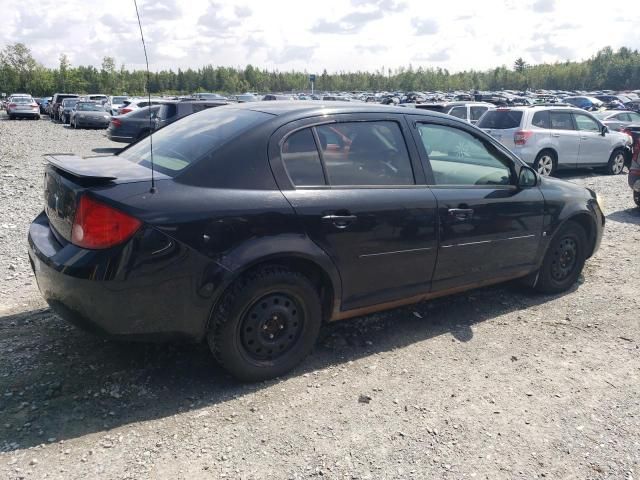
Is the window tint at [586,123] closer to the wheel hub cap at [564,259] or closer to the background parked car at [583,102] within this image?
the wheel hub cap at [564,259]

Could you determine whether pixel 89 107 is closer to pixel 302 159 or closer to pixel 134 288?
pixel 302 159

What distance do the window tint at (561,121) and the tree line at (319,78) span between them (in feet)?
190

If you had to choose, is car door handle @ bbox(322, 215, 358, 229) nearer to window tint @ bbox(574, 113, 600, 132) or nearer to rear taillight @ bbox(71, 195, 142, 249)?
rear taillight @ bbox(71, 195, 142, 249)

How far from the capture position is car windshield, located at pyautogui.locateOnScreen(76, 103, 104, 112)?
2628cm

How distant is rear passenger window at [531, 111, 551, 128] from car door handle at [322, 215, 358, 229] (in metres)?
10.4

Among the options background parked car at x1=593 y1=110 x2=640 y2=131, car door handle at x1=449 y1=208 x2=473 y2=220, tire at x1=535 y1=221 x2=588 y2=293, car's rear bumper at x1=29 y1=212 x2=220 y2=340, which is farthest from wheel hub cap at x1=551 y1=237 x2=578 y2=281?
background parked car at x1=593 y1=110 x2=640 y2=131

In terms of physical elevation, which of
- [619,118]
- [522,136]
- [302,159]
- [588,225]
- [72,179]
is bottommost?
[588,225]

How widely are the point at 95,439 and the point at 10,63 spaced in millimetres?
86471

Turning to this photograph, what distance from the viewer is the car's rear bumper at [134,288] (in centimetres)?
288

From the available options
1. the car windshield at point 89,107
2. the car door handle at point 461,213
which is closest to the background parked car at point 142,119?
the car windshield at point 89,107

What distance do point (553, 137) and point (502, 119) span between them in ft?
4.13

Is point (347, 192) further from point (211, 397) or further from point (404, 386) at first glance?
point (211, 397)

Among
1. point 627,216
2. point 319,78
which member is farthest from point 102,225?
point 319,78

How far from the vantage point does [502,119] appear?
1274cm
